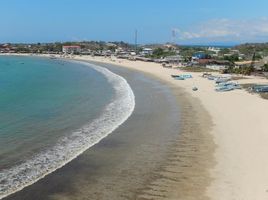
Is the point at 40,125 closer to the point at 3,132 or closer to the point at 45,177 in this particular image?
the point at 3,132

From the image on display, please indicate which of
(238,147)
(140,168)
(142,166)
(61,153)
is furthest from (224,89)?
(140,168)

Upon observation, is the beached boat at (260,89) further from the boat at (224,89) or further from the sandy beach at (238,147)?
the sandy beach at (238,147)

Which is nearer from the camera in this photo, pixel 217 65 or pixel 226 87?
pixel 226 87

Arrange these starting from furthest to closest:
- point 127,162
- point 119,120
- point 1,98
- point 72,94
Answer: point 72,94
point 1,98
point 119,120
point 127,162

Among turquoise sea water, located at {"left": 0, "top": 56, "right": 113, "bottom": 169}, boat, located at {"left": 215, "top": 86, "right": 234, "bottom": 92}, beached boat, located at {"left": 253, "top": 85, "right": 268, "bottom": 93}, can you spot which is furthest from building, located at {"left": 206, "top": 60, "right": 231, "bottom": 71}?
turquoise sea water, located at {"left": 0, "top": 56, "right": 113, "bottom": 169}

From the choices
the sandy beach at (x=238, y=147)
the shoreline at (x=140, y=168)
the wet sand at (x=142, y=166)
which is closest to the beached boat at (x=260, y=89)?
the sandy beach at (x=238, y=147)

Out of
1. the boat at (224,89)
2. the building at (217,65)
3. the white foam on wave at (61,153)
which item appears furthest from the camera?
the building at (217,65)

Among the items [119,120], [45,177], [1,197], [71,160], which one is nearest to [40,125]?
[119,120]

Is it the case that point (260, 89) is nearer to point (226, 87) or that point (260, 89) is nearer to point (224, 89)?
point (224, 89)
